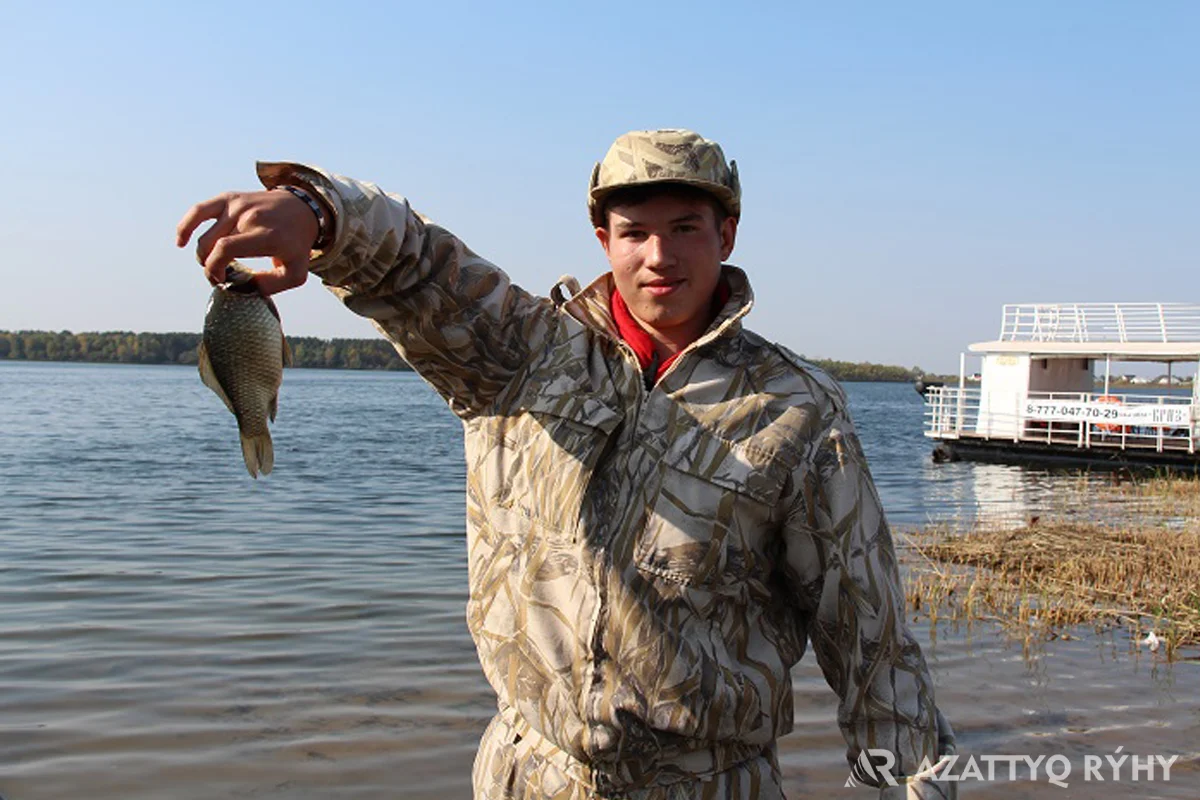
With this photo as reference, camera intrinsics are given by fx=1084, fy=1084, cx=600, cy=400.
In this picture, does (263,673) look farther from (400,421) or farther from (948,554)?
(400,421)

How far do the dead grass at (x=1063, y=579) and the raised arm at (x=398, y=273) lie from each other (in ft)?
27.4

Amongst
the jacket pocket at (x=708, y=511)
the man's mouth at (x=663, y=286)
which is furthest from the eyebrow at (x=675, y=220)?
the jacket pocket at (x=708, y=511)

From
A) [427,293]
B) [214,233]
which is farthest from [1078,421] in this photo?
[214,233]

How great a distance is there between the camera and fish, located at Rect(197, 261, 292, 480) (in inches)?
84.5

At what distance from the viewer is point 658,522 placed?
2.48m

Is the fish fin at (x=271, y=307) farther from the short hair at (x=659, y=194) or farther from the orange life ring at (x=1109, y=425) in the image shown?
the orange life ring at (x=1109, y=425)

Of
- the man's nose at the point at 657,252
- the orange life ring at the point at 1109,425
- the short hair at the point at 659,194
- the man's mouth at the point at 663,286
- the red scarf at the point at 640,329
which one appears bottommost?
the orange life ring at the point at 1109,425

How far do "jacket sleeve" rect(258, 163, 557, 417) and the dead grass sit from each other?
8319 mm

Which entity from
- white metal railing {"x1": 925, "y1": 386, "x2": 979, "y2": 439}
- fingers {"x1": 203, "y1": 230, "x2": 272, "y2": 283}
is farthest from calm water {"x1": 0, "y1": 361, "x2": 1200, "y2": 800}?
white metal railing {"x1": 925, "y1": 386, "x2": 979, "y2": 439}

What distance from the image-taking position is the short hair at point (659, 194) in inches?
102

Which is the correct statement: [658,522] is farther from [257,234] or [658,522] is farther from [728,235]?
[257,234]

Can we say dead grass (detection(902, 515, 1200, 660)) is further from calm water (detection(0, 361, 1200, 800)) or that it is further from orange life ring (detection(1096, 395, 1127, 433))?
orange life ring (detection(1096, 395, 1127, 433))

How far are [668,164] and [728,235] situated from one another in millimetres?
311

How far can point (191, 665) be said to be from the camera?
28.7 ft
